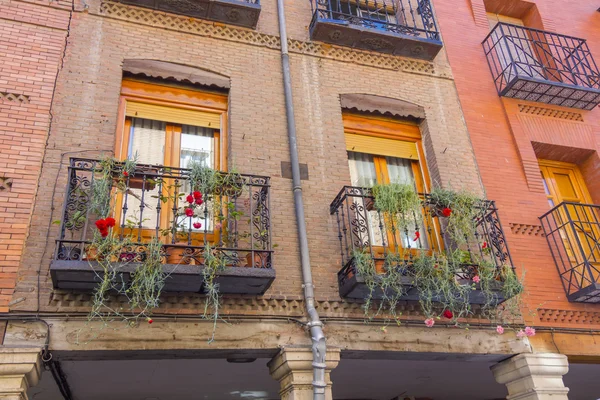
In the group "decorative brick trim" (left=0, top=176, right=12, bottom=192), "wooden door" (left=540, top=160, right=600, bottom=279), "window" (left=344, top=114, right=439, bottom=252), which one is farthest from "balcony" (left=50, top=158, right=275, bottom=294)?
"wooden door" (left=540, top=160, right=600, bottom=279)

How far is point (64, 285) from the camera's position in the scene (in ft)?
17.3

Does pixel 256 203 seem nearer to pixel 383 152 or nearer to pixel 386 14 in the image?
pixel 383 152

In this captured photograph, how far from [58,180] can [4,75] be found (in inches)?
63.6

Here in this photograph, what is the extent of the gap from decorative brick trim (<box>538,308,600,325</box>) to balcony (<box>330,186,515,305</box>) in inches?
31.6

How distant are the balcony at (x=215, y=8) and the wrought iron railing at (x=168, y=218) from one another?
280 centimetres

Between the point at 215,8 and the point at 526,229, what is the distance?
5601 millimetres

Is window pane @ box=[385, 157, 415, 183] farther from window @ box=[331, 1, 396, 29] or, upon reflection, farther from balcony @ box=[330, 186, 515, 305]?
window @ box=[331, 1, 396, 29]

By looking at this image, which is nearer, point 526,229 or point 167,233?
point 167,233

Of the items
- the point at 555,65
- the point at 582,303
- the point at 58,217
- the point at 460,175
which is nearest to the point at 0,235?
the point at 58,217

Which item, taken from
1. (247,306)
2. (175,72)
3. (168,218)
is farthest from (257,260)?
(175,72)

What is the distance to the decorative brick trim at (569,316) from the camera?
711cm

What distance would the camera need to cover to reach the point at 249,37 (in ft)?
26.8

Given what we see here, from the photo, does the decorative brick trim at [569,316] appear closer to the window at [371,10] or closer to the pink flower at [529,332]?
the pink flower at [529,332]

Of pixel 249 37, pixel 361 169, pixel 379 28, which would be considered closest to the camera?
pixel 361 169
